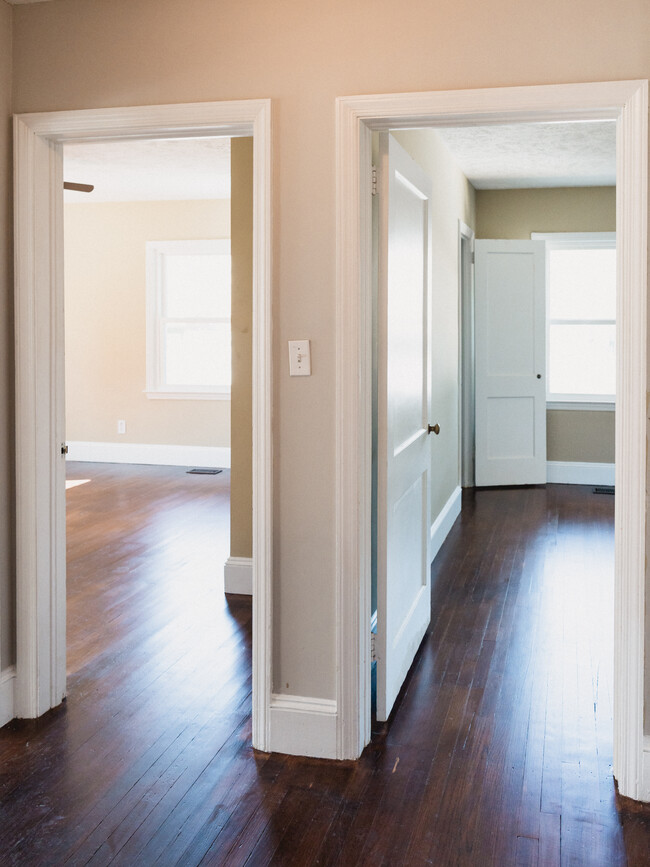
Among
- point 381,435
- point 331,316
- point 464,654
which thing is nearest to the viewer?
point 331,316

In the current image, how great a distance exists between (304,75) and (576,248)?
5727mm

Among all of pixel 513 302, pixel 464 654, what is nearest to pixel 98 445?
pixel 513 302

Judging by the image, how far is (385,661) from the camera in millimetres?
2973

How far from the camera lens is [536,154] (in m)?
6.34

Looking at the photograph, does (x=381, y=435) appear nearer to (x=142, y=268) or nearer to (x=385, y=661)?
(x=385, y=661)

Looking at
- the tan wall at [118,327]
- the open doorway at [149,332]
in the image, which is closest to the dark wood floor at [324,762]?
the open doorway at [149,332]

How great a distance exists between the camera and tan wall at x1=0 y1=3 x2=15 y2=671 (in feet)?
9.29

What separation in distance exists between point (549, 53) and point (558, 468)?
5.78 meters

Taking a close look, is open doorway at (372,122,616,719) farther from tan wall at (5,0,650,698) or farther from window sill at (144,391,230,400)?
window sill at (144,391,230,400)

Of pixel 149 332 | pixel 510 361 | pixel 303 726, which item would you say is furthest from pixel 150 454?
pixel 303 726

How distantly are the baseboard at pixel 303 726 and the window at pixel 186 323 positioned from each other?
607cm

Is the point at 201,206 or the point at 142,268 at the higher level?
the point at 201,206

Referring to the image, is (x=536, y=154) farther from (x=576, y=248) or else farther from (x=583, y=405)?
(x=583, y=405)

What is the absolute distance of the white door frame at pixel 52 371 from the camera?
266 centimetres
